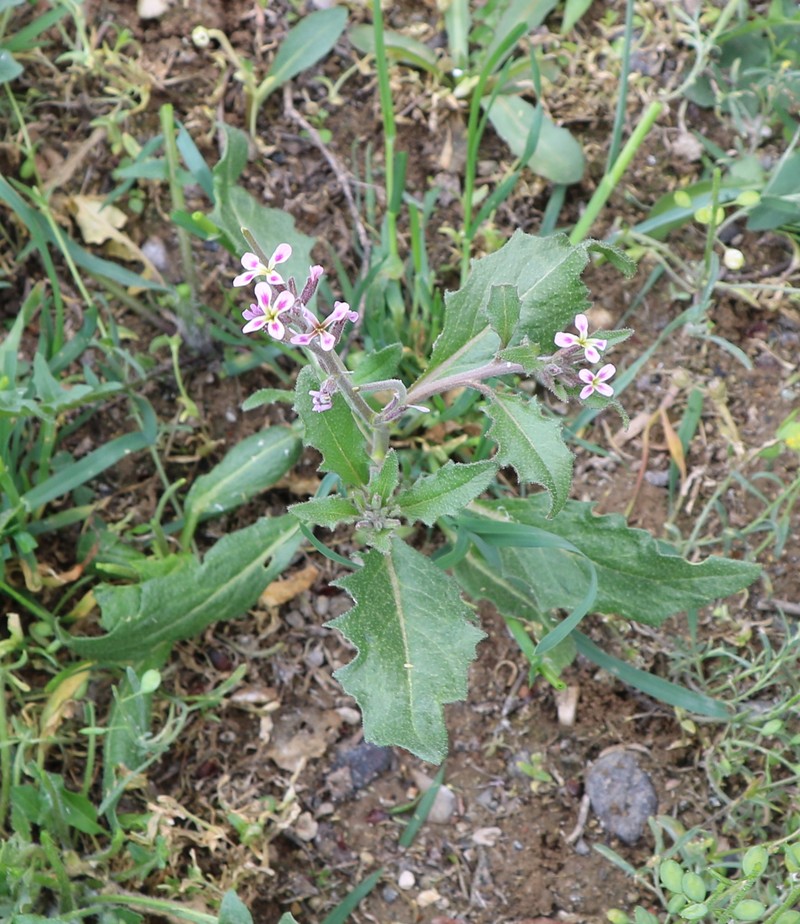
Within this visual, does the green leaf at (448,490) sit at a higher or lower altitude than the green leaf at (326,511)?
higher

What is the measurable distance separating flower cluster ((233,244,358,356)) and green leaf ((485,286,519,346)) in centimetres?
38

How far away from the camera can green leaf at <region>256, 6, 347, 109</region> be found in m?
3.40

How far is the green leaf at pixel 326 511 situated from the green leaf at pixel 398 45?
1.81 m

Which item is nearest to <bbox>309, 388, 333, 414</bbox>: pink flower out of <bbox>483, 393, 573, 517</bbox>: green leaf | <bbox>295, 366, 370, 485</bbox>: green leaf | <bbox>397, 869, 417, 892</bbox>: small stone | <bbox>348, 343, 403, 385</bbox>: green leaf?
<bbox>295, 366, 370, 485</bbox>: green leaf

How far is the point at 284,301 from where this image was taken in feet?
6.46

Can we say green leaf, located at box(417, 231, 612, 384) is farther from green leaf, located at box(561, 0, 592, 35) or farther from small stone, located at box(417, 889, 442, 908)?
small stone, located at box(417, 889, 442, 908)

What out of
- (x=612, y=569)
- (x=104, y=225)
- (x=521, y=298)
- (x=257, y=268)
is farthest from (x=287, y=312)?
(x=104, y=225)

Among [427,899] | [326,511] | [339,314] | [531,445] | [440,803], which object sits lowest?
[427,899]

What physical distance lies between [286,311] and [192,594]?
3.76 ft

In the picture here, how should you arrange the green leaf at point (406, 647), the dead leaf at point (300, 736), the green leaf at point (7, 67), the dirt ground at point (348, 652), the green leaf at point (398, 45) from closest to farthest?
the green leaf at point (406, 647) < the dirt ground at point (348, 652) < the dead leaf at point (300, 736) < the green leaf at point (7, 67) < the green leaf at point (398, 45)

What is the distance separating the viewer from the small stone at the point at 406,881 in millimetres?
A: 2836

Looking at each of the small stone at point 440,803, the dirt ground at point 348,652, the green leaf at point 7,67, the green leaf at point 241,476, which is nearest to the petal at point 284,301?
the green leaf at point 241,476

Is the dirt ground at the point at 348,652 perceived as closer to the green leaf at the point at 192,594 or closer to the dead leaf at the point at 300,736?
the dead leaf at the point at 300,736

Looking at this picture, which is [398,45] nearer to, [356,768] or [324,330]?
[324,330]
